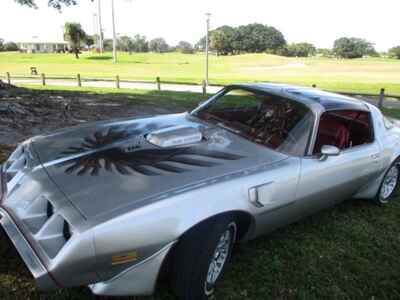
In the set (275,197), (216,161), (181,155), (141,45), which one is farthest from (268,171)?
(141,45)

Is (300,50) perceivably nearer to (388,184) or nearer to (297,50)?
(297,50)

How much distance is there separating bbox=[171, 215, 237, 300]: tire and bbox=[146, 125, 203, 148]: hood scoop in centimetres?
88

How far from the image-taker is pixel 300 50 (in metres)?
102

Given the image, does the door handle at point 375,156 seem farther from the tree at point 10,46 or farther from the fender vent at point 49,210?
the tree at point 10,46

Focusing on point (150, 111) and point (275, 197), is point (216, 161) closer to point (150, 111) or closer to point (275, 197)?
point (275, 197)

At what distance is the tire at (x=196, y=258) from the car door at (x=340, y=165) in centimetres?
98

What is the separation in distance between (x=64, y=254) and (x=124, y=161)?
0.87 meters

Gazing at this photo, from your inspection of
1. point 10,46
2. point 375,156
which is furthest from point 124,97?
point 10,46

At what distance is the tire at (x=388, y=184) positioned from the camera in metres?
4.02

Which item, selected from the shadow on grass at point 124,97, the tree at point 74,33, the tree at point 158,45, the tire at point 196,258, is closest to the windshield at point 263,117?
the tire at point 196,258

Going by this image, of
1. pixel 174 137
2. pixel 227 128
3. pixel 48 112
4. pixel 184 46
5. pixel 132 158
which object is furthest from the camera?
pixel 184 46

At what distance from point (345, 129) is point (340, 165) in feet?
1.94

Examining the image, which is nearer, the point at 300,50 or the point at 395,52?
the point at 395,52

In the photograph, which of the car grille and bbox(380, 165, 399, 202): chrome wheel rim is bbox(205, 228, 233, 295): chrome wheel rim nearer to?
the car grille
